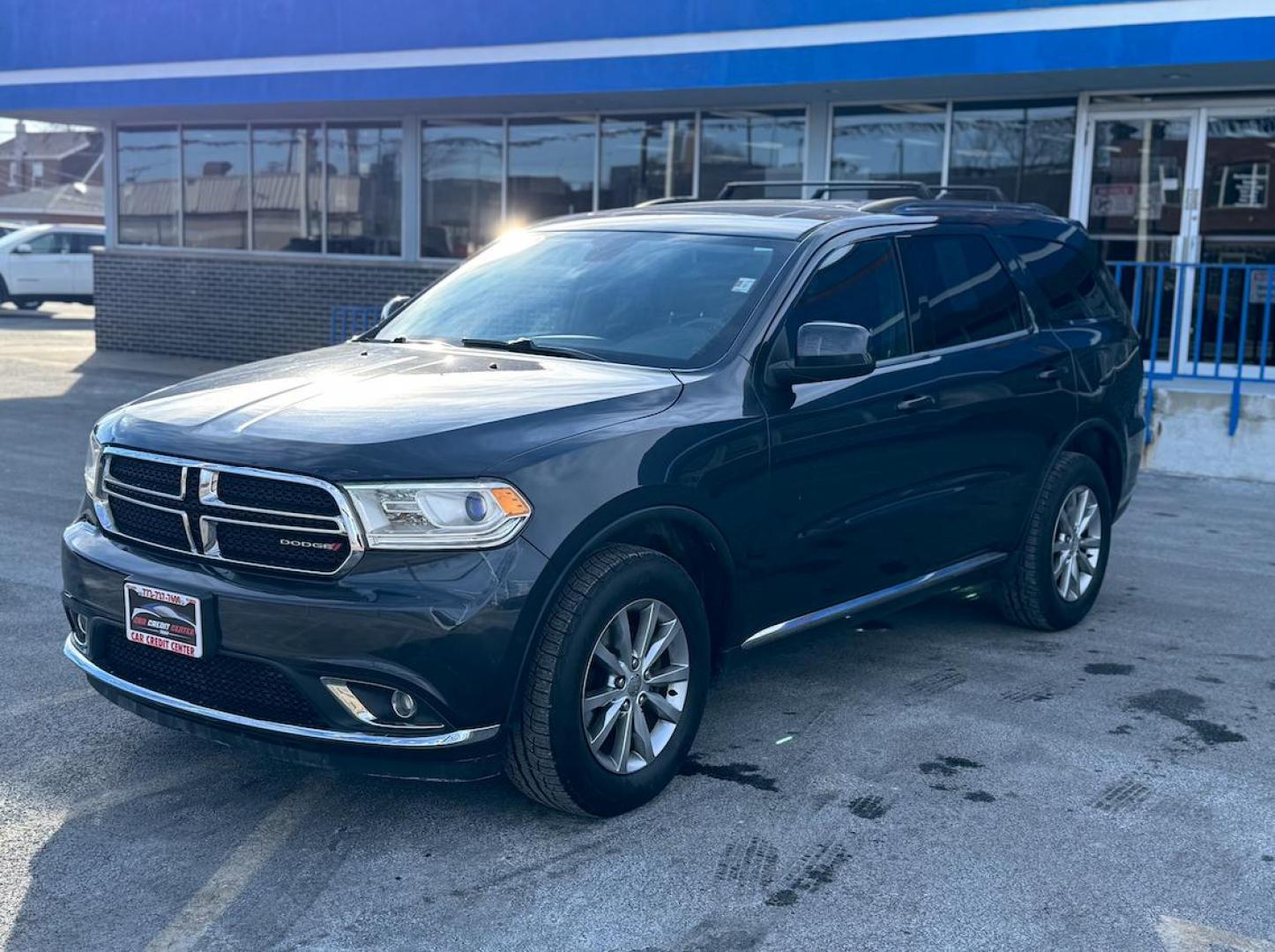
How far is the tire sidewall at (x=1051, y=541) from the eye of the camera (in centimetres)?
618

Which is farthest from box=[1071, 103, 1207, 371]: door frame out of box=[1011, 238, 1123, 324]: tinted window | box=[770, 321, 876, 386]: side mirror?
box=[770, 321, 876, 386]: side mirror

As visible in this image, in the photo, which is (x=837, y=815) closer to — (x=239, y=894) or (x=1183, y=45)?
(x=239, y=894)

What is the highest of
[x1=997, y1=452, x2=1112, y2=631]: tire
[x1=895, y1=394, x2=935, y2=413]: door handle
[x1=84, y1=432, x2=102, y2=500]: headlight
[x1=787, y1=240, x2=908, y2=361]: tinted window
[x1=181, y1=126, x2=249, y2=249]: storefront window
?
[x1=181, y1=126, x2=249, y2=249]: storefront window

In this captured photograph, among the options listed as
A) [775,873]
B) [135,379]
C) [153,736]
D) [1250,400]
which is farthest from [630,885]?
[135,379]

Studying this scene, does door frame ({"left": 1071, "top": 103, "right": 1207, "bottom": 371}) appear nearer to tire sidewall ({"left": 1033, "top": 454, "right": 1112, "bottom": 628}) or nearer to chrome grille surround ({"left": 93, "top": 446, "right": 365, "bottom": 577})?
tire sidewall ({"left": 1033, "top": 454, "right": 1112, "bottom": 628})

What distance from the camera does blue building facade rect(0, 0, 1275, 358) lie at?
12.4 m

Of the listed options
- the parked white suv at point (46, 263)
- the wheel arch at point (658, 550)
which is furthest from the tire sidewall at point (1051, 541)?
the parked white suv at point (46, 263)

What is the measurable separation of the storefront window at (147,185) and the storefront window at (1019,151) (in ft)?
36.1

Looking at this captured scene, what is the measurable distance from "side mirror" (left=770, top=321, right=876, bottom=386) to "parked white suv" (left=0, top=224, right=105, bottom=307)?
2587 cm

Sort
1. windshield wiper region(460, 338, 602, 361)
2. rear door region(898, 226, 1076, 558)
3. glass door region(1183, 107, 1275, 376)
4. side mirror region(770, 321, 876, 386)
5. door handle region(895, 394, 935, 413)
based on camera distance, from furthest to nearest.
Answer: glass door region(1183, 107, 1275, 376), rear door region(898, 226, 1076, 558), door handle region(895, 394, 935, 413), windshield wiper region(460, 338, 602, 361), side mirror region(770, 321, 876, 386)

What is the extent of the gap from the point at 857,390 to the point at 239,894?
2632 millimetres

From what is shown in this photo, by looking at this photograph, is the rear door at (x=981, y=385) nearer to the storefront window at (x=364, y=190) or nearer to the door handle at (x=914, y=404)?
the door handle at (x=914, y=404)

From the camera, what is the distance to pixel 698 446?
14.2ft

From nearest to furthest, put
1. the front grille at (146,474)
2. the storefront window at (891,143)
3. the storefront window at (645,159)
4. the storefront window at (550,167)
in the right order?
the front grille at (146,474) → the storefront window at (891,143) → the storefront window at (645,159) → the storefront window at (550,167)
